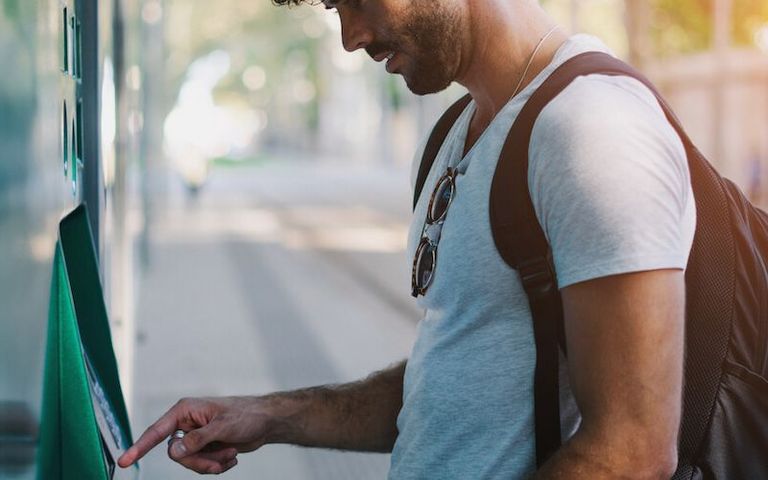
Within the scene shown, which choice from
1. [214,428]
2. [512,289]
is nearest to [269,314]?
[214,428]

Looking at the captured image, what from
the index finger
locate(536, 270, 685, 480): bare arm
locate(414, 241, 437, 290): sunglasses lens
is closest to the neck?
locate(414, 241, 437, 290): sunglasses lens

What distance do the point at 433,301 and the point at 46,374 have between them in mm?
534

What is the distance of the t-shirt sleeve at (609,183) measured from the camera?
1315mm

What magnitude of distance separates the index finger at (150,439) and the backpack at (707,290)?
1.87ft

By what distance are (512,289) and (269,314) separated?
26.0 ft

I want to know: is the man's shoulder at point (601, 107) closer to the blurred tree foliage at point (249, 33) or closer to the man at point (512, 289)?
the man at point (512, 289)

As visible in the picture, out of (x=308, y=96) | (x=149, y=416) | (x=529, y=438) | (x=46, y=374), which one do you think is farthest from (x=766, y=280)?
(x=308, y=96)

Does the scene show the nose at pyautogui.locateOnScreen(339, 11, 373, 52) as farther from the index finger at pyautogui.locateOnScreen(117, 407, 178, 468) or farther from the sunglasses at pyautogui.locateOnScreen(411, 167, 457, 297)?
the index finger at pyautogui.locateOnScreen(117, 407, 178, 468)

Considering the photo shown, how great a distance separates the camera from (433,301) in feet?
5.24

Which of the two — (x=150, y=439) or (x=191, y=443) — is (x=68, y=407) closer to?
(x=150, y=439)

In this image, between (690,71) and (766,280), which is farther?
(690,71)

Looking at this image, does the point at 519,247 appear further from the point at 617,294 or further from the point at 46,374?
the point at 46,374

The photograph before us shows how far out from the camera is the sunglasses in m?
1.61

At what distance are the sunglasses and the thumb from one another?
1.30 feet
